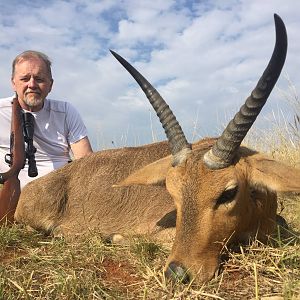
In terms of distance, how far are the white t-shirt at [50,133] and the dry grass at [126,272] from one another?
9.47ft

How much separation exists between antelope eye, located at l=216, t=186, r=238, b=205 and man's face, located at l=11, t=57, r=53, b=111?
5335mm

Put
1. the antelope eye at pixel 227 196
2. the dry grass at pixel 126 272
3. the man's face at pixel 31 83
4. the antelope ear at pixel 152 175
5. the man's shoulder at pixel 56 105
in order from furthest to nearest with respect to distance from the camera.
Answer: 1. the man's shoulder at pixel 56 105
2. the man's face at pixel 31 83
3. the antelope ear at pixel 152 175
4. the antelope eye at pixel 227 196
5. the dry grass at pixel 126 272

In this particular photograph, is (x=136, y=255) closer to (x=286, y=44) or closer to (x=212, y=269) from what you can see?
(x=212, y=269)

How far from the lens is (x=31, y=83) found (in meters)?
8.70

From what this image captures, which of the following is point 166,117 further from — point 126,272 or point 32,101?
point 32,101

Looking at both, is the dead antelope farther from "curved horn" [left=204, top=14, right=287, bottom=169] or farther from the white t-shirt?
the white t-shirt

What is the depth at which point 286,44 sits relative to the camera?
407 centimetres

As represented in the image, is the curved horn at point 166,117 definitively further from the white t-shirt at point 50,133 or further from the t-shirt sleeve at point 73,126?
the t-shirt sleeve at point 73,126

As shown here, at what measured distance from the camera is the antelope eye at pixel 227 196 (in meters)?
4.36

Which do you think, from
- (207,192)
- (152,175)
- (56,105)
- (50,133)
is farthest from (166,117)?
(56,105)

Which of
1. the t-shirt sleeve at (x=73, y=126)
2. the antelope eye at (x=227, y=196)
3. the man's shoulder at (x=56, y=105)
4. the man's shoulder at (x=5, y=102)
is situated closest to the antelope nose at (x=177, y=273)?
the antelope eye at (x=227, y=196)

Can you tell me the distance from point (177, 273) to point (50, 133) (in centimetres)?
549

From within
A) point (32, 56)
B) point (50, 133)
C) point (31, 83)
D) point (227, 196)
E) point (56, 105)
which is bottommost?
point (227, 196)

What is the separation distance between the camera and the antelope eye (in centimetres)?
436
